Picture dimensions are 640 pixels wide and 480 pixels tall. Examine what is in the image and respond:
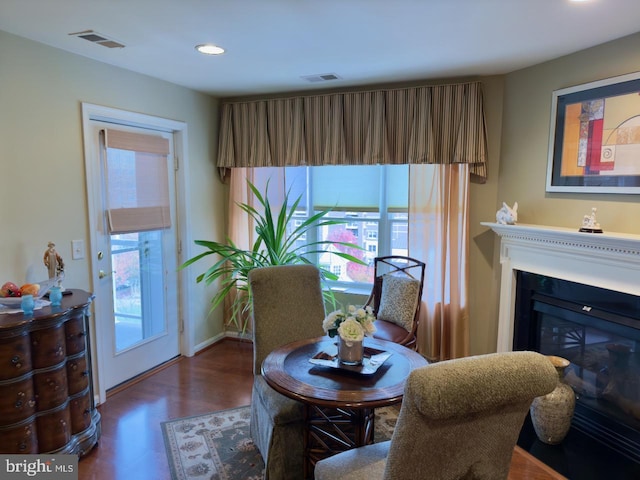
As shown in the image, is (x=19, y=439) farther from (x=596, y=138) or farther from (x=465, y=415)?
(x=596, y=138)

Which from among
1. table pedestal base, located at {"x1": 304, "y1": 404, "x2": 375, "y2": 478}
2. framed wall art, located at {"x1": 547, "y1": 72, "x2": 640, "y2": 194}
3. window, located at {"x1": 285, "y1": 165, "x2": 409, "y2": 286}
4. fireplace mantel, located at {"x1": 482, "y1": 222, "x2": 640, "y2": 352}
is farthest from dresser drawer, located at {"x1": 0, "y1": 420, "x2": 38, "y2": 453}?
framed wall art, located at {"x1": 547, "y1": 72, "x2": 640, "y2": 194}

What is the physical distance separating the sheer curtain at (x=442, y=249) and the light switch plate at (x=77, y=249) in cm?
256

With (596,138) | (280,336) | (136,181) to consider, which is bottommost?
(280,336)

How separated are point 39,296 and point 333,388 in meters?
1.76

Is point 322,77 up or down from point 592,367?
up

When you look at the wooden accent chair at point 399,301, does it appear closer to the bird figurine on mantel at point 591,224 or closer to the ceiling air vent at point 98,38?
the bird figurine on mantel at point 591,224

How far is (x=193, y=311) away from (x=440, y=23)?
10.4ft

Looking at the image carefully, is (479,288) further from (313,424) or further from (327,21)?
(327,21)

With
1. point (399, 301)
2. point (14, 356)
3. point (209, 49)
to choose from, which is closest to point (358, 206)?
point (399, 301)

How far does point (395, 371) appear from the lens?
A: 2029mm

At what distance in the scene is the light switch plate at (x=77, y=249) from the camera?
2.87m

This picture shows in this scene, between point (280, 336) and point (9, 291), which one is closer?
point (9, 291)

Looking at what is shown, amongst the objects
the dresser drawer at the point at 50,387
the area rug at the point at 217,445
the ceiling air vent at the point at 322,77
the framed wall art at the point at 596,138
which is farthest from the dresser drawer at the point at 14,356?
the framed wall art at the point at 596,138

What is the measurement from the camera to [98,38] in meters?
2.52
